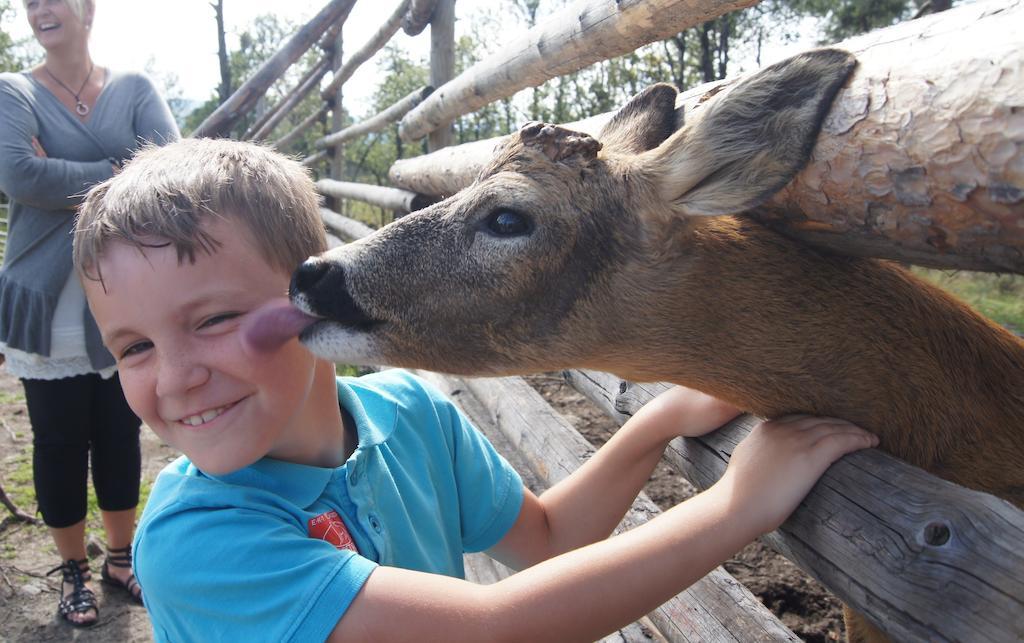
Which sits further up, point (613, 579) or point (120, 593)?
point (613, 579)

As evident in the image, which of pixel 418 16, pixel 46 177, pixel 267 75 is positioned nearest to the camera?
pixel 46 177

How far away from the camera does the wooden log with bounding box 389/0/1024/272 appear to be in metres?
1.12

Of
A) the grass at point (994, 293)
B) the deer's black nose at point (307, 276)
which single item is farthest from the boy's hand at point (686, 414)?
the grass at point (994, 293)

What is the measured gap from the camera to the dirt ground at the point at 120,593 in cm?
329

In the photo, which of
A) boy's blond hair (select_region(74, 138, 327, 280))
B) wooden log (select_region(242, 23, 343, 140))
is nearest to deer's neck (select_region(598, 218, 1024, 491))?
boy's blond hair (select_region(74, 138, 327, 280))

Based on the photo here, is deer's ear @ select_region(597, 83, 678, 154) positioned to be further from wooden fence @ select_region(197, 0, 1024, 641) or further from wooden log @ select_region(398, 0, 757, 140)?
wooden log @ select_region(398, 0, 757, 140)

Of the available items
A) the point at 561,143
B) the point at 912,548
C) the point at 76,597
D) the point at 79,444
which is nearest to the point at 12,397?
the point at 76,597

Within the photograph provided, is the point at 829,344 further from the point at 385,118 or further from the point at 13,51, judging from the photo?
the point at 13,51

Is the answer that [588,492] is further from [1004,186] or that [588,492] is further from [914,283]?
[1004,186]

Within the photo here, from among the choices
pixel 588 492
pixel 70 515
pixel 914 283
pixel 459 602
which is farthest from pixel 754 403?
pixel 70 515

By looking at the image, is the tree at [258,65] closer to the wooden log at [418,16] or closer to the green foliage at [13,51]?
the green foliage at [13,51]

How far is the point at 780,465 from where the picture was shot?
4.83 feet

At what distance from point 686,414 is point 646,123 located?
0.78 m

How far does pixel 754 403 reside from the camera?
169 centimetres
